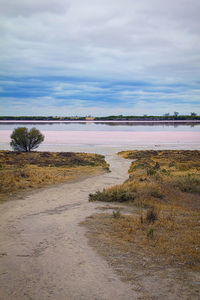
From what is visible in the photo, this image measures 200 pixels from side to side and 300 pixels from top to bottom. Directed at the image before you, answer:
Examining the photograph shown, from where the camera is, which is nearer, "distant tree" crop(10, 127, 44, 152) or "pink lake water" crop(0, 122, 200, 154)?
"distant tree" crop(10, 127, 44, 152)

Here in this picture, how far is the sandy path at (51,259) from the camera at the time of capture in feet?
21.0

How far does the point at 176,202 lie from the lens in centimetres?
1534

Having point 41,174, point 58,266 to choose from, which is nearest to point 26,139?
point 41,174

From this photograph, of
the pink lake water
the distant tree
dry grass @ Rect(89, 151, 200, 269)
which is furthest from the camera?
the pink lake water

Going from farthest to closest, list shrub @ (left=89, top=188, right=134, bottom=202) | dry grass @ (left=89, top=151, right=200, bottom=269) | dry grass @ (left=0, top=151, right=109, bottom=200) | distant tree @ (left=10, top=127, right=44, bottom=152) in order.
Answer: distant tree @ (left=10, top=127, right=44, bottom=152)
dry grass @ (left=0, top=151, right=109, bottom=200)
shrub @ (left=89, top=188, right=134, bottom=202)
dry grass @ (left=89, top=151, right=200, bottom=269)

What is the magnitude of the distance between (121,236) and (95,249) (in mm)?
1362

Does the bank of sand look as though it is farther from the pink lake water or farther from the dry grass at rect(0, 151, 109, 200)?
the pink lake water

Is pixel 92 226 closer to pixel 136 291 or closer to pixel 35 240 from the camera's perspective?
pixel 35 240

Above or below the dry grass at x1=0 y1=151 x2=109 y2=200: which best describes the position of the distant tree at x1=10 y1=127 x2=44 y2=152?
above

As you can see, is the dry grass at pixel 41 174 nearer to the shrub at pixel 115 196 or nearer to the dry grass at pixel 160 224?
the shrub at pixel 115 196

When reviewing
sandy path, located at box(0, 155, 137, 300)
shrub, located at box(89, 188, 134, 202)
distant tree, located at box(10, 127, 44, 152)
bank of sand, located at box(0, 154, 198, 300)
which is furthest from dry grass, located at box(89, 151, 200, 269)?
distant tree, located at box(10, 127, 44, 152)

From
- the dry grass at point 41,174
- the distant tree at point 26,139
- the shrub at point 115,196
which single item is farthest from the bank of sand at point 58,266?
the distant tree at point 26,139

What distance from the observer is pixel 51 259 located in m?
8.17

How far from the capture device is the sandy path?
6.40m
